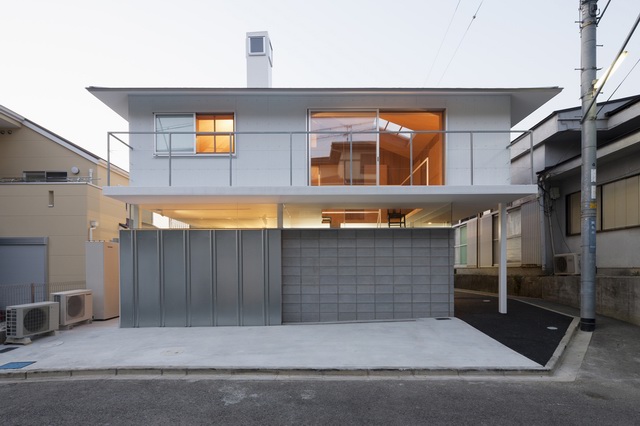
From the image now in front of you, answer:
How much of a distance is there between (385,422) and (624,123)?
12.2m

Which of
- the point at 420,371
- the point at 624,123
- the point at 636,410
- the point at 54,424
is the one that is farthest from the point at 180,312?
the point at 624,123

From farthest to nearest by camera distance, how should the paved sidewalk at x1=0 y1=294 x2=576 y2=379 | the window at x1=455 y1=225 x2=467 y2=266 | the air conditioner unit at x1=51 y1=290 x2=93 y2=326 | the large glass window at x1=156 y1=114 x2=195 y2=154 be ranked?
the window at x1=455 y1=225 x2=467 y2=266, the large glass window at x1=156 y1=114 x2=195 y2=154, the air conditioner unit at x1=51 y1=290 x2=93 y2=326, the paved sidewalk at x1=0 y1=294 x2=576 y2=379

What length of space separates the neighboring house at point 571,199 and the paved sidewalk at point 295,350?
11.1 feet

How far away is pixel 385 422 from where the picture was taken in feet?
14.0

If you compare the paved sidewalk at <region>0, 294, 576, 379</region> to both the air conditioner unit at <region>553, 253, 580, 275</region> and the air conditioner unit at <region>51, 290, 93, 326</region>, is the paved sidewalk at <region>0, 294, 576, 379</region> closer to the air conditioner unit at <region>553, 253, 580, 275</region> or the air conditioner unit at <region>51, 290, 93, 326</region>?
the air conditioner unit at <region>51, 290, 93, 326</region>

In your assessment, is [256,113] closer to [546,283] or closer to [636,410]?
[636,410]

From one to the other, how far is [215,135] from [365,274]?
5.16 metres

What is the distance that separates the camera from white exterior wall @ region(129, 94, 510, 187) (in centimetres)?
976

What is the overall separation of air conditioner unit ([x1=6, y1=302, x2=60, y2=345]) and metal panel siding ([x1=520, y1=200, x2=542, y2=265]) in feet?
49.4

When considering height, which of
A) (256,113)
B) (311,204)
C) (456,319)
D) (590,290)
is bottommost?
(456,319)


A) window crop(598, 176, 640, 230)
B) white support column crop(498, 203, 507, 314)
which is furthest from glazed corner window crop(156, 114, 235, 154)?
window crop(598, 176, 640, 230)

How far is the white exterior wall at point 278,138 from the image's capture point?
9758mm

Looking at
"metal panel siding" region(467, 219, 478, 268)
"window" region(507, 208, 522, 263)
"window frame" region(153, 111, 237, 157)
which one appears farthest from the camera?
"metal panel siding" region(467, 219, 478, 268)

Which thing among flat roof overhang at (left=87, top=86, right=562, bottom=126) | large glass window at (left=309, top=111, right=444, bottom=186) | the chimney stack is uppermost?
the chimney stack
